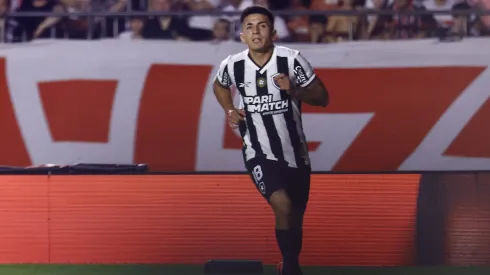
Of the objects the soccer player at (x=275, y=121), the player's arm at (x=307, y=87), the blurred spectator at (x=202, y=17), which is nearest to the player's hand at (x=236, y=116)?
the soccer player at (x=275, y=121)

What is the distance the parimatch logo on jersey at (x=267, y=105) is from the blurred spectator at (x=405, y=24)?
346cm

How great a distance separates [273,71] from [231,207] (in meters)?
1.62

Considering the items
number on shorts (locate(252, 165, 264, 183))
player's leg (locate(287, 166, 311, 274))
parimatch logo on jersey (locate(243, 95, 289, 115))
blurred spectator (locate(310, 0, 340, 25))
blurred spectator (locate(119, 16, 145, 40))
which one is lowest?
player's leg (locate(287, 166, 311, 274))

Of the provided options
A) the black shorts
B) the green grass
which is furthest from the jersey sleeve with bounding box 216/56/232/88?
the green grass

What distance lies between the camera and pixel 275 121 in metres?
5.67

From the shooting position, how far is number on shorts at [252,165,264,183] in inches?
224

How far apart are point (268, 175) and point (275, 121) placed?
33cm

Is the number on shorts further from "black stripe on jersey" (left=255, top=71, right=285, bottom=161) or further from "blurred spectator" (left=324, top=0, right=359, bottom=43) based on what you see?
"blurred spectator" (left=324, top=0, right=359, bottom=43)

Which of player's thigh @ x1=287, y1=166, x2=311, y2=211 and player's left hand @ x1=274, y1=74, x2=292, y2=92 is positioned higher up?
player's left hand @ x1=274, y1=74, x2=292, y2=92

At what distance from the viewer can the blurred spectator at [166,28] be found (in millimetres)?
8914

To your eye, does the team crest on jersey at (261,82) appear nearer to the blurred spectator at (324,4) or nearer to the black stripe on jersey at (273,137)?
Answer: the black stripe on jersey at (273,137)

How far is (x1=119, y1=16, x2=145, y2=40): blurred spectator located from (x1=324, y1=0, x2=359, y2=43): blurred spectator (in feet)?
5.83

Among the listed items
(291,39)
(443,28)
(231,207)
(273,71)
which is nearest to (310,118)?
(291,39)

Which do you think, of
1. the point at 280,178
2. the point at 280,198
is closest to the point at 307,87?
the point at 280,178
